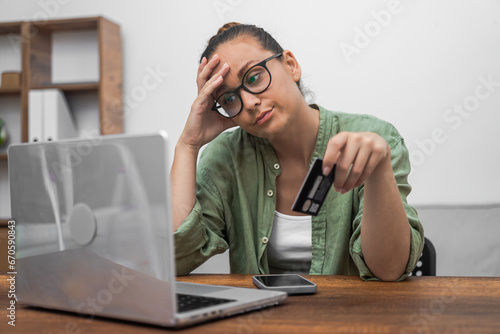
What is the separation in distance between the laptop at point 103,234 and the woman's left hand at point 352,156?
8.1 inches

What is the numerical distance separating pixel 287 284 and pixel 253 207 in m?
0.50

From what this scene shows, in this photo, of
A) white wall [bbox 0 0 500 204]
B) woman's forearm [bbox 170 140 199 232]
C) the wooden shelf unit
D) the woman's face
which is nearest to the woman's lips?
the woman's face

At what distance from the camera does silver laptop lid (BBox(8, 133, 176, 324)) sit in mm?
594

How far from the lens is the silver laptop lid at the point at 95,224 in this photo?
594 mm

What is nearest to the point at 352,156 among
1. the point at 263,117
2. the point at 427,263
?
the point at 263,117

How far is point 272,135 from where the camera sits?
1.25 m

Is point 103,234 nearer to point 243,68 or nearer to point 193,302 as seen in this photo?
point 193,302

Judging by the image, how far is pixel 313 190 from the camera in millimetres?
784

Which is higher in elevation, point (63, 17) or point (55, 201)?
point (63, 17)

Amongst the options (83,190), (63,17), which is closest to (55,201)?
(83,190)

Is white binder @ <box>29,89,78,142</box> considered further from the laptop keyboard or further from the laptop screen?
the laptop keyboard

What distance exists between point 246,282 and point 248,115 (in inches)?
16.2

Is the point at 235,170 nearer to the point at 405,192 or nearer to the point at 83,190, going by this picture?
the point at 405,192

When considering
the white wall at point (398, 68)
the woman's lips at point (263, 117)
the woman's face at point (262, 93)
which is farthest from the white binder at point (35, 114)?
the woman's lips at point (263, 117)
